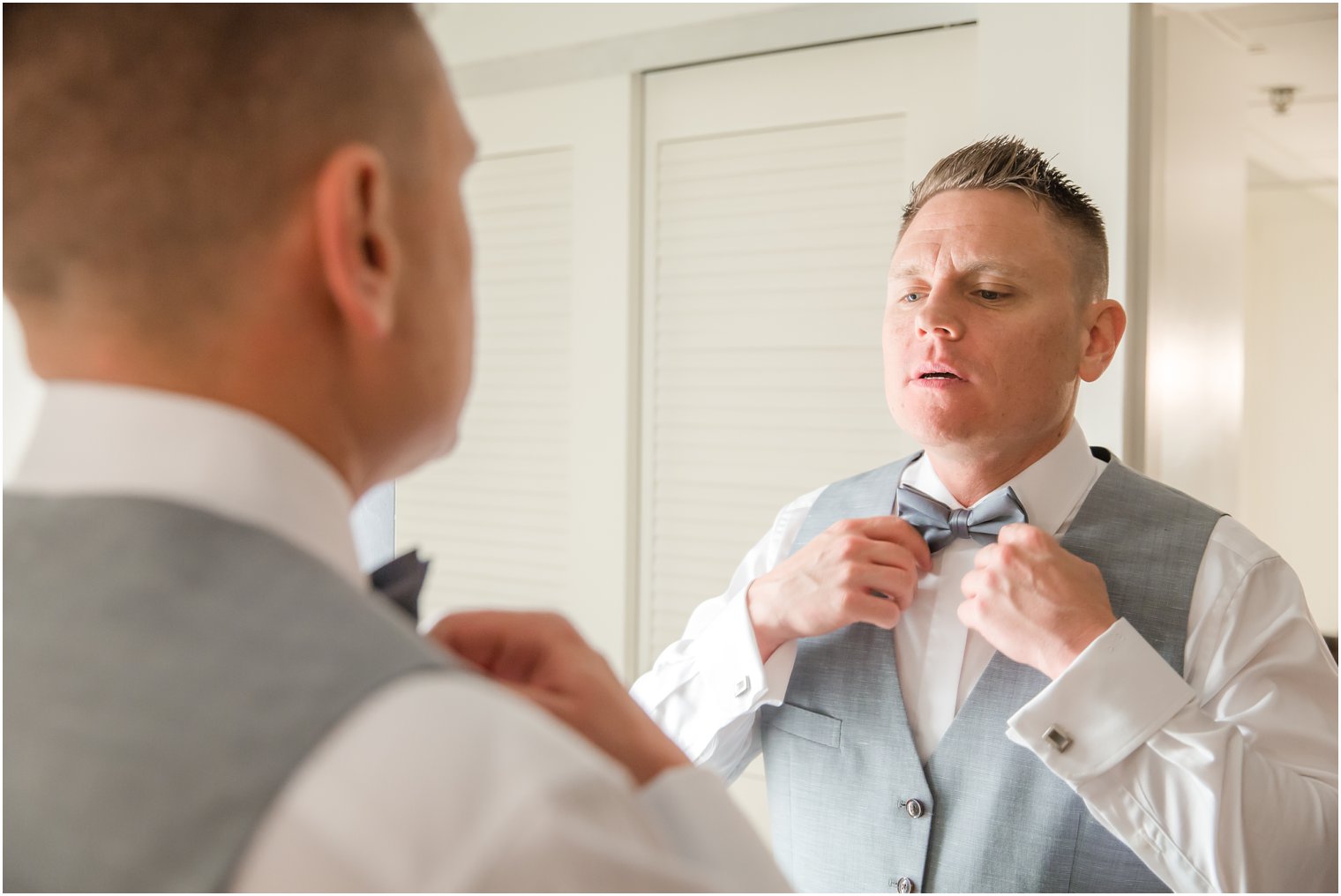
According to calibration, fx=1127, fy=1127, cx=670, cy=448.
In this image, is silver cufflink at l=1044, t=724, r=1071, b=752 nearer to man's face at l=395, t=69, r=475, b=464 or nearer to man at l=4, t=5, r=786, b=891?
man at l=4, t=5, r=786, b=891

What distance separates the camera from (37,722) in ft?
1.56

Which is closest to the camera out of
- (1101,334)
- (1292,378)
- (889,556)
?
(889,556)

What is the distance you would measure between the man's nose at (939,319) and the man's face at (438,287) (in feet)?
2.82

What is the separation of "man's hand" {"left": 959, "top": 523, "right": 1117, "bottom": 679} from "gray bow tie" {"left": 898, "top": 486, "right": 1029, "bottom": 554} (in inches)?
3.9

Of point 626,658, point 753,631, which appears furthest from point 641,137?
point 753,631

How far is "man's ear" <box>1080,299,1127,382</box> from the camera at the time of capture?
1459mm

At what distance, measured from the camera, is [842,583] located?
1309mm

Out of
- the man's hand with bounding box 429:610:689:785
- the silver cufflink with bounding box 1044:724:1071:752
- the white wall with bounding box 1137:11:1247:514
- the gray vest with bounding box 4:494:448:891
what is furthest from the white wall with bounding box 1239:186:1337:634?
the gray vest with bounding box 4:494:448:891

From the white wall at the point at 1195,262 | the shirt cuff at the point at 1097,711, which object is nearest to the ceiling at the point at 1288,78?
the white wall at the point at 1195,262

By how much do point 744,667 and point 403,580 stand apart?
2.41 ft

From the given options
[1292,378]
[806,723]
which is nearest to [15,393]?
[806,723]

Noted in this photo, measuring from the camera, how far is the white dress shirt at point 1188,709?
112cm

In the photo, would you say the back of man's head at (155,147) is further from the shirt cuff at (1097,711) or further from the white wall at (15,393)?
the white wall at (15,393)

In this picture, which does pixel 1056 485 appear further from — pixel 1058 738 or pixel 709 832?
pixel 709 832
